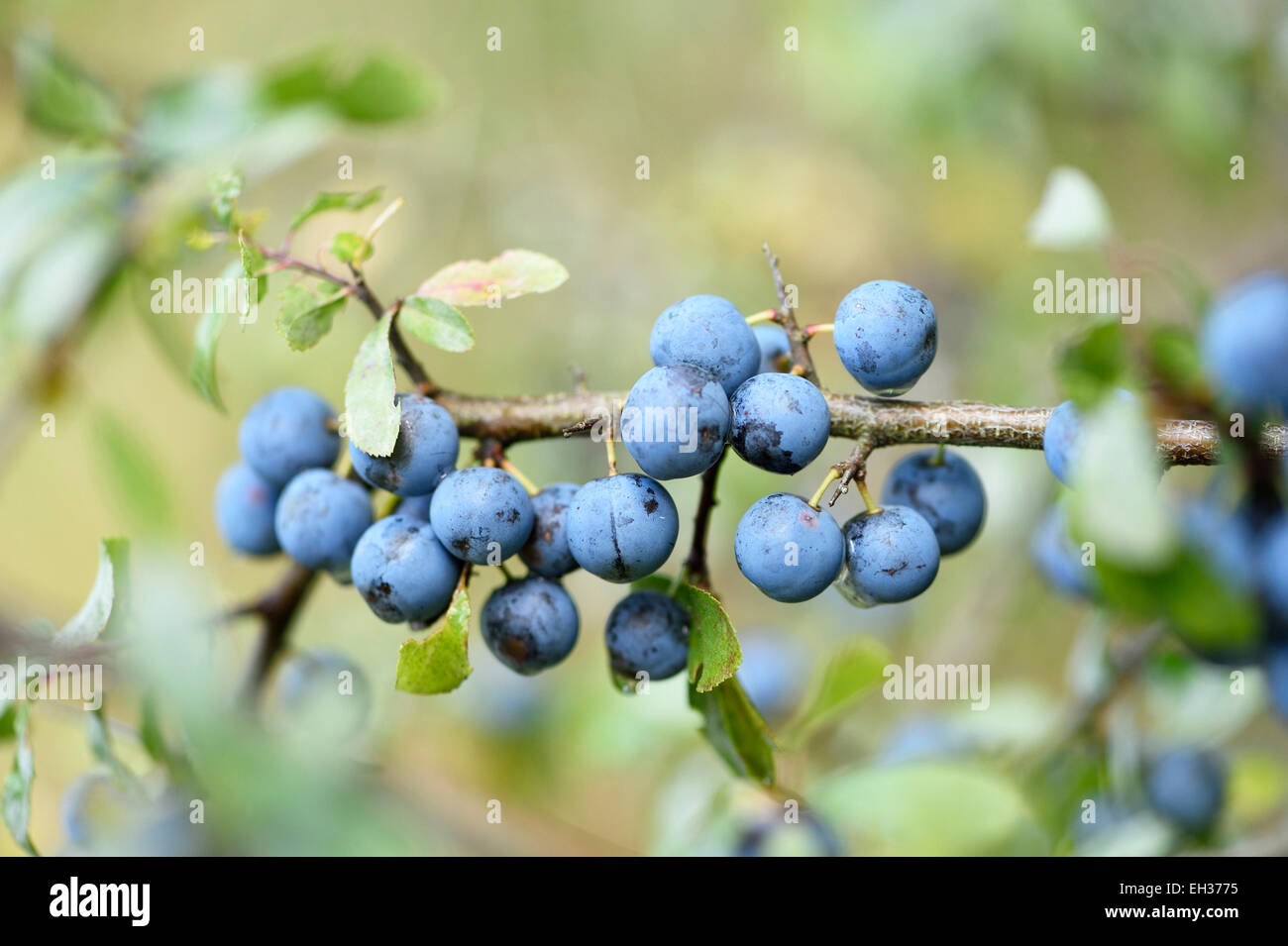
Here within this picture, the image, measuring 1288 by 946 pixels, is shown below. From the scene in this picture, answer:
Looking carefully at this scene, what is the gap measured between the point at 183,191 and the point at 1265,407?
A: 155cm

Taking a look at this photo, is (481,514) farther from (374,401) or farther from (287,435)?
(287,435)

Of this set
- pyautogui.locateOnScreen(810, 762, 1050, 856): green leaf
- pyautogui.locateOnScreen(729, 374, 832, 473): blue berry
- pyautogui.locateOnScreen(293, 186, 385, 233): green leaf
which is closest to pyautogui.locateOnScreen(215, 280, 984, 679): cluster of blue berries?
pyautogui.locateOnScreen(729, 374, 832, 473): blue berry

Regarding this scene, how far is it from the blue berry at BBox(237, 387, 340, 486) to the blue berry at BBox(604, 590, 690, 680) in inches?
16.7

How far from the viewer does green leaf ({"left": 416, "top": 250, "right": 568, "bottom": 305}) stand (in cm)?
104

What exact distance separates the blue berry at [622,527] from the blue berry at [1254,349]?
500 millimetres

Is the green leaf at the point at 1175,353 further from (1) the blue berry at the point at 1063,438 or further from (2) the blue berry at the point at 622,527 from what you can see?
(2) the blue berry at the point at 622,527

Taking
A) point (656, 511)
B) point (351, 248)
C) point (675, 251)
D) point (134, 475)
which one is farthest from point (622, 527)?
point (675, 251)

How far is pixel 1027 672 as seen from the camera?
292 cm

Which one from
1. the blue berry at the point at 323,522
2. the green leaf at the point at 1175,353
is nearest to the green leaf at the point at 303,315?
the blue berry at the point at 323,522

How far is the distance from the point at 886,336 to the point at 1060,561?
63 cm

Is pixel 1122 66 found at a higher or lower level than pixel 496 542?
higher

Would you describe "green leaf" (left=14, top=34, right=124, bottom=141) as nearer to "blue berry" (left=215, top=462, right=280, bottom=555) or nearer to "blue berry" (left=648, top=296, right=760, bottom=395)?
"blue berry" (left=215, top=462, right=280, bottom=555)
